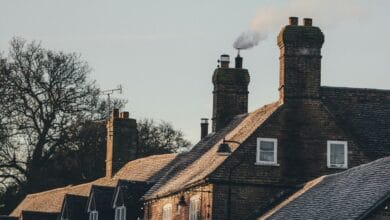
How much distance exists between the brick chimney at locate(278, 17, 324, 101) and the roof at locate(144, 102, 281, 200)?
0.96 meters

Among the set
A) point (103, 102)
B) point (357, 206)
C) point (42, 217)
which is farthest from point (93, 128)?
point (357, 206)

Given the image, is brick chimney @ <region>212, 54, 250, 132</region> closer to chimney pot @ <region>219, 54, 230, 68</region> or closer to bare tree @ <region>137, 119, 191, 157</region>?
chimney pot @ <region>219, 54, 230, 68</region>

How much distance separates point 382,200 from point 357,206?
1.14 m

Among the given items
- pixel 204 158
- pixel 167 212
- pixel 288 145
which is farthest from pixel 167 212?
pixel 288 145

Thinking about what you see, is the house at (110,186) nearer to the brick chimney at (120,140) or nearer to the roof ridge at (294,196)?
the brick chimney at (120,140)

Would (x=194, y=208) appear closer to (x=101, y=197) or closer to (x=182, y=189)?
(x=182, y=189)

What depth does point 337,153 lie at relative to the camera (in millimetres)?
60125

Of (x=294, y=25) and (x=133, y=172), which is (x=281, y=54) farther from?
(x=133, y=172)

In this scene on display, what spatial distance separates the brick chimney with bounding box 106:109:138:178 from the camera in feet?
258

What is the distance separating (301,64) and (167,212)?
351 inches

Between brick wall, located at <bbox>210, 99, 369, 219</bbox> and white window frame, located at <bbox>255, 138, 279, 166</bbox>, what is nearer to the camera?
brick wall, located at <bbox>210, 99, 369, 219</bbox>

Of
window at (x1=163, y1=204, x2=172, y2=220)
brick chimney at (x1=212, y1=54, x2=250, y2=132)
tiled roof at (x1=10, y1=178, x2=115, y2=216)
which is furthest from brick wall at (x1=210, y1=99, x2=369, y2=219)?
tiled roof at (x1=10, y1=178, x2=115, y2=216)

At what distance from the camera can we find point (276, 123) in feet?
197

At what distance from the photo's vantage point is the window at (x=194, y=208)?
60.6 m
